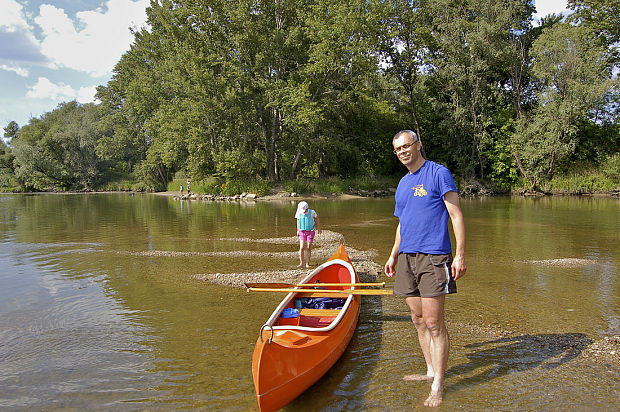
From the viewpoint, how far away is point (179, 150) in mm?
42469

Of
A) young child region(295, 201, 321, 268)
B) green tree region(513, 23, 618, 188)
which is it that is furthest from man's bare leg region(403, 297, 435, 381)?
green tree region(513, 23, 618, 188)

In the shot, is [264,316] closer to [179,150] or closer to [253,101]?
[253,101]

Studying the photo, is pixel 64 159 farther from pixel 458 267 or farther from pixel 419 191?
pixel 458 267

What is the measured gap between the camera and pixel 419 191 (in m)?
3.98

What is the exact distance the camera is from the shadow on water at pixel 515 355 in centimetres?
475

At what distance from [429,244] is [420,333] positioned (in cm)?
110

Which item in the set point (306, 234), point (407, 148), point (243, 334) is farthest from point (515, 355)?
point (306, 234)

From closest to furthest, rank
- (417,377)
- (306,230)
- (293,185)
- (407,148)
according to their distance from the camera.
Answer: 1. (407,148)
2. (417,377)
3. (306,230)
4. (293,185)

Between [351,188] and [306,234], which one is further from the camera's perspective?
[351,188]

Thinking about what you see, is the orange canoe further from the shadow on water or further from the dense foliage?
the dense foliage

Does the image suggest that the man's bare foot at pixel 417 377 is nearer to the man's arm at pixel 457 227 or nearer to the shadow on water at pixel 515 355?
the shadow on water at pixel 515 355

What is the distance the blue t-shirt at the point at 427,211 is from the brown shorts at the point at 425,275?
75mm

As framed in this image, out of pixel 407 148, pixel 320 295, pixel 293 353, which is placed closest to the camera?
pixel 407 148

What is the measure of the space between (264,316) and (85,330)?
2.77 metres
